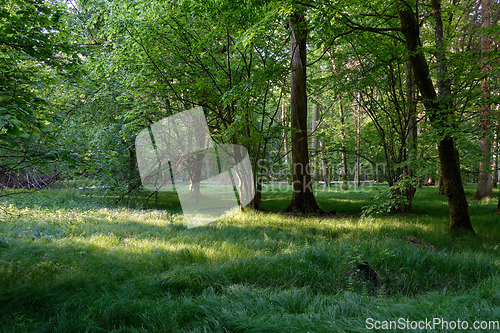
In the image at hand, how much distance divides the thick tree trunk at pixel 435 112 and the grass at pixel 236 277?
20.5 inches

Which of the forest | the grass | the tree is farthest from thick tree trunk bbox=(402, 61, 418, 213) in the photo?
the tree

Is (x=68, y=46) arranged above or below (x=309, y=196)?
above

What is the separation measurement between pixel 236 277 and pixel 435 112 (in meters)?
5.38

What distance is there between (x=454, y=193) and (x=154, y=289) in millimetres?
6752

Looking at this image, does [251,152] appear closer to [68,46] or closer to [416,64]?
[416,64]

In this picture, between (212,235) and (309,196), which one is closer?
(212,235)

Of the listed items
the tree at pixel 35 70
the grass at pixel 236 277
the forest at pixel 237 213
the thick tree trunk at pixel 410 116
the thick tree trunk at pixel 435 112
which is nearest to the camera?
the grass at pixel 236 277

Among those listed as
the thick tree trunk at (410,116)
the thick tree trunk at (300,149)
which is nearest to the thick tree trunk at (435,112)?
the thick tree trunk at (410,116)

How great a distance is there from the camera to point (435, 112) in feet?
19.9

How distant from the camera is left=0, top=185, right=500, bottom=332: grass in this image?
2.81 meters

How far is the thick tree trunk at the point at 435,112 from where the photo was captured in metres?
6.11

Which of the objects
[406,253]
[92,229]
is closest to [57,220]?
[92,229]

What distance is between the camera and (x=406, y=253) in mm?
4680

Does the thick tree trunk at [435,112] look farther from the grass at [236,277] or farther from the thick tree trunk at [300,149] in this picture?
the thick tree trunk at [300,149]
